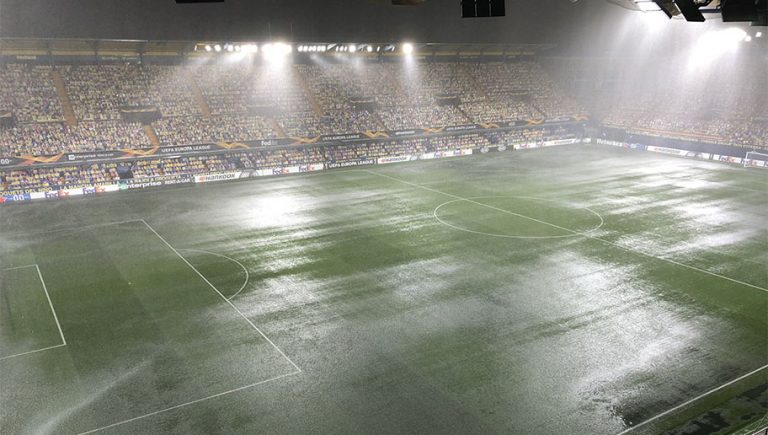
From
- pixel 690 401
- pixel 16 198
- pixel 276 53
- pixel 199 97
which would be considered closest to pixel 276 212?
pixel 16 198

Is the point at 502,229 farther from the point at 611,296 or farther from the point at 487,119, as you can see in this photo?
the point at 487,119

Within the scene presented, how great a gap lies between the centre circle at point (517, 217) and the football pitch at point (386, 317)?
0.70 ft

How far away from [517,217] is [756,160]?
97.6 feet

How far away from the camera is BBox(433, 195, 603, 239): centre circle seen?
92.4 feet

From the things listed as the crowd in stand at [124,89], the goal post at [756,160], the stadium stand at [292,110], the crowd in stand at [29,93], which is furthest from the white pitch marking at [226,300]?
the goal post at [756,160]

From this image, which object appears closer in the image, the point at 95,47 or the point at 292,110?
the point at 95,47

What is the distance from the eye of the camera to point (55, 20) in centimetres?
3884

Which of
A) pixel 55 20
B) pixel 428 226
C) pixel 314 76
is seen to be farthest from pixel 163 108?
pixel 428 226

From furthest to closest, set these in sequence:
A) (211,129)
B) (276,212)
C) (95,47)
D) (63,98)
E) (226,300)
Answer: (211,129), (95,47), (63,98), (276,212), (226,300)

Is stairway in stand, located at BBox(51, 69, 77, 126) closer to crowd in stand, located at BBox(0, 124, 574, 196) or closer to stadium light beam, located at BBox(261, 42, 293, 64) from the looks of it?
crowd in stand, located at BBox(0, 124, 574, 196)

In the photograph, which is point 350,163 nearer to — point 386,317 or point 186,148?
point 186,148

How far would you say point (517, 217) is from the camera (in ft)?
102

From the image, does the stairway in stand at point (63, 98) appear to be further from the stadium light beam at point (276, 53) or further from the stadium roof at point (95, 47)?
the stadium light beam at point (276, 53)

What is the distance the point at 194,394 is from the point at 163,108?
3826cm
